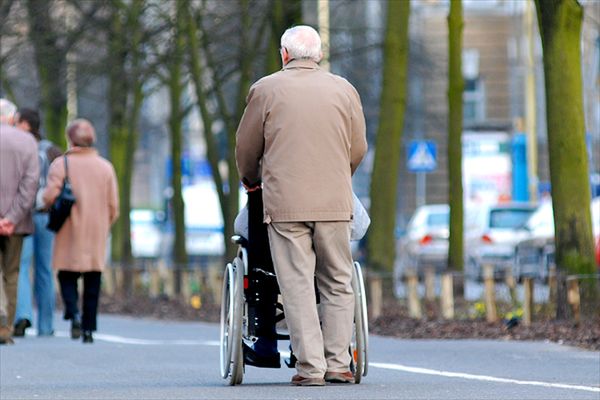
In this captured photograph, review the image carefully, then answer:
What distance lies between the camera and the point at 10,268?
50.5 feet

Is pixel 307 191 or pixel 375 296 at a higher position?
pixel 307 191

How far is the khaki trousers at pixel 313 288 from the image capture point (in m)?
9.76

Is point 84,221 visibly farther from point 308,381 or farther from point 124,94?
point 124,94

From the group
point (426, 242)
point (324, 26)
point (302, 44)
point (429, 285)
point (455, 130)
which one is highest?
point (324, 26)

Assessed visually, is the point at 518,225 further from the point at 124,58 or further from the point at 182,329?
the point at 182,329

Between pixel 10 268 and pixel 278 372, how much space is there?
4.23 meters

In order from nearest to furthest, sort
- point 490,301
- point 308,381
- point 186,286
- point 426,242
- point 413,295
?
point 308,381 → point 490,301 → point 413,295 → point 186,286 → point 426,242

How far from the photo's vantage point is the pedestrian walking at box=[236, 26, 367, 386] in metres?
9.80

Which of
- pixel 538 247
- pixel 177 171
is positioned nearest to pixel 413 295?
pixel 177 171

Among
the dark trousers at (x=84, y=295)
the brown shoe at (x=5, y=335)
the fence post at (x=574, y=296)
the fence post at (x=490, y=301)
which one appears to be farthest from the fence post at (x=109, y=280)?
the brown shoe at (x=5, y=335)

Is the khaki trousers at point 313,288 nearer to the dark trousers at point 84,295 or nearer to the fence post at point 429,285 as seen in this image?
the dark trousers at point 84,295

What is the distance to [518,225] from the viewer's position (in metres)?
35.8

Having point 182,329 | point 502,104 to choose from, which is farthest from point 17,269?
point 502,104

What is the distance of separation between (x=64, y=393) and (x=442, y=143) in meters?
44.4
